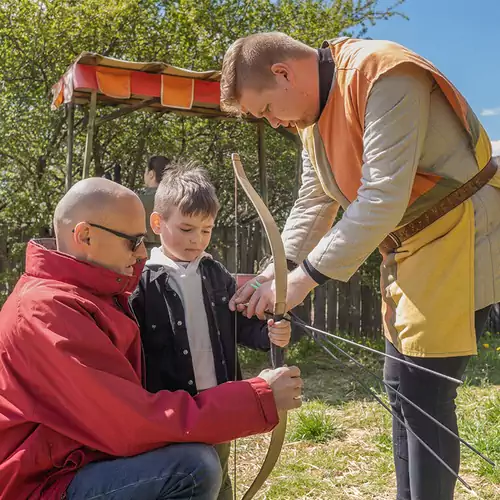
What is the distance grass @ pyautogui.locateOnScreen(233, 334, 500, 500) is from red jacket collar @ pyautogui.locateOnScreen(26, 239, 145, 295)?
1719mm

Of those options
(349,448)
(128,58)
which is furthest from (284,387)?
(128,58)

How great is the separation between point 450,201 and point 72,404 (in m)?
1.22

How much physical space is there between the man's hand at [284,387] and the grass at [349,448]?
1.46 m

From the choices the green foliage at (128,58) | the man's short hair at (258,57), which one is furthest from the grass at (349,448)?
the green foliage at (128,58)

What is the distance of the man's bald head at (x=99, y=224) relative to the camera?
1837 millimetres

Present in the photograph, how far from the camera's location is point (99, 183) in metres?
1.89

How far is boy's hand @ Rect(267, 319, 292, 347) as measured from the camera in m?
1.83

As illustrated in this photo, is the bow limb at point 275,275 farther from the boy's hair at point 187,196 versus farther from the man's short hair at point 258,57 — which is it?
the boy's hair at point 187,196

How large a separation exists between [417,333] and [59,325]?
3.46ft

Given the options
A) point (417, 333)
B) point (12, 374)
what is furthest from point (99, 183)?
point (417, 333)

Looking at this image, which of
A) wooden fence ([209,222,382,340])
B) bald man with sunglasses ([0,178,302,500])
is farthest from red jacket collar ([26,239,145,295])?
wooden fence ([209,222,382,340])

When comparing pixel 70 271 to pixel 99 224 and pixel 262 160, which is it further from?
pixel 262 160

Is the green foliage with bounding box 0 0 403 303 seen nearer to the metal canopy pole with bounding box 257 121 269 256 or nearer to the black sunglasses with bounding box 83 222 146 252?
the metal canopy pole with bounding box 257 121 269 256

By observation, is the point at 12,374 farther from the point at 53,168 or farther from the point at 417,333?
the point at 53,168
